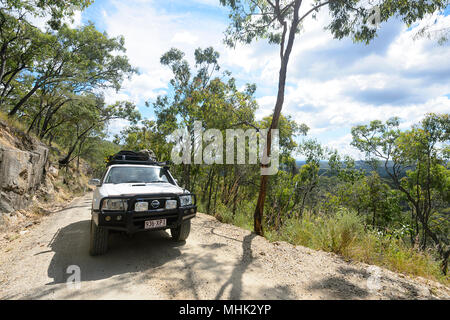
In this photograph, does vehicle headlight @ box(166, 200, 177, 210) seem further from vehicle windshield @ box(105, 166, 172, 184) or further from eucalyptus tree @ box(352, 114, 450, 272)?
eucalyptus tree @ box(352, 114, 450, 272)

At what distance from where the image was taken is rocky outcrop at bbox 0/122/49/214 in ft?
19.9

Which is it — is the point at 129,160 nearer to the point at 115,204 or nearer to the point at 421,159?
the point at 115,204

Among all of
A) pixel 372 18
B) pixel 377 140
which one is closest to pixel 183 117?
pixel 372 18

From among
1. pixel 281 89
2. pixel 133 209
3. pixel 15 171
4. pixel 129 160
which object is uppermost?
pixel 281 89

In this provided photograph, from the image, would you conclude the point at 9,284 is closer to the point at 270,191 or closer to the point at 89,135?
the point at 270,191

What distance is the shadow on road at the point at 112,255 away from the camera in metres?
3.18

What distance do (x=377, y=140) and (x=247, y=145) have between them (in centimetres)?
1163

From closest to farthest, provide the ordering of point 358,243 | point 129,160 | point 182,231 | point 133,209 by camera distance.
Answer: point 133,209
point 358,243
point 182,231
point 129,160

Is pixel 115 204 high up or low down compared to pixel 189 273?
up

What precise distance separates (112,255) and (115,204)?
42.2 inches

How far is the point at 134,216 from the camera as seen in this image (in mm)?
3410

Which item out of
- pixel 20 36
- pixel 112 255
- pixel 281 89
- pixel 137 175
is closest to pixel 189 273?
pixel 112 255

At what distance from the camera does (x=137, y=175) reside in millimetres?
4836

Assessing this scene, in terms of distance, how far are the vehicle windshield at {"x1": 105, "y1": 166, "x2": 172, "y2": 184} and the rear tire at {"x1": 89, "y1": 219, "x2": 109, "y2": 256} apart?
3.68ft
